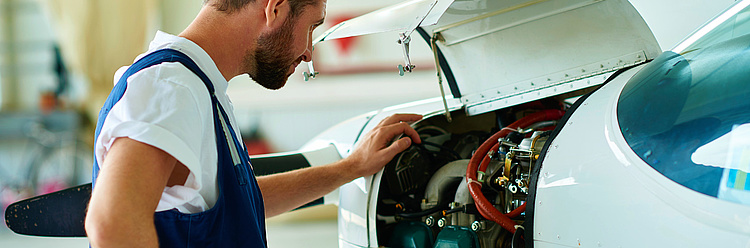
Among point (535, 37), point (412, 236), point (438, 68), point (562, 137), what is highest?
point (535, 37)

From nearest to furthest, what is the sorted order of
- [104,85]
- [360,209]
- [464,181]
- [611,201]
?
[611,201], [464,181], [360,209], [104,85]

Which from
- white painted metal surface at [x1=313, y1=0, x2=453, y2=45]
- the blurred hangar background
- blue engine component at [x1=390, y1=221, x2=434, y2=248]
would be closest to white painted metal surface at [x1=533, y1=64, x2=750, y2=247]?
white painted metal surface at [x1=313, y1=0, x2=453, y2=45]

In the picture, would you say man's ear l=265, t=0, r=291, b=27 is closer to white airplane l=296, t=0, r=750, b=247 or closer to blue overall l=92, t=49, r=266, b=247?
blue overall l=92, t=49, r=266, b=247

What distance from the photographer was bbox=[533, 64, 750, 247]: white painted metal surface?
92 centimetres

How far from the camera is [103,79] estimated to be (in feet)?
18.7

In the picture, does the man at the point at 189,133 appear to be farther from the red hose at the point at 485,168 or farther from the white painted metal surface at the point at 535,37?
the red hose at the point at 485,168

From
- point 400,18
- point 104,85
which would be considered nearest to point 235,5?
point 400,18

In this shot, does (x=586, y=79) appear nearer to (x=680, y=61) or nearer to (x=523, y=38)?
(x=523, y=38)

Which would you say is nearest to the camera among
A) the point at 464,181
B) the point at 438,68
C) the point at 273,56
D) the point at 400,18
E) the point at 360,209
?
the point at 273,56

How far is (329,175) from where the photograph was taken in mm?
1710

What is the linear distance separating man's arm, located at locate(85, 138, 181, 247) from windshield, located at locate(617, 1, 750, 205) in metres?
0.83

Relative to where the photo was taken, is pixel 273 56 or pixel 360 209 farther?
pixel 360 209

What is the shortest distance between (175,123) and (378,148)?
35.5 inches

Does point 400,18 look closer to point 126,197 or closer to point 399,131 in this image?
point 399,131
